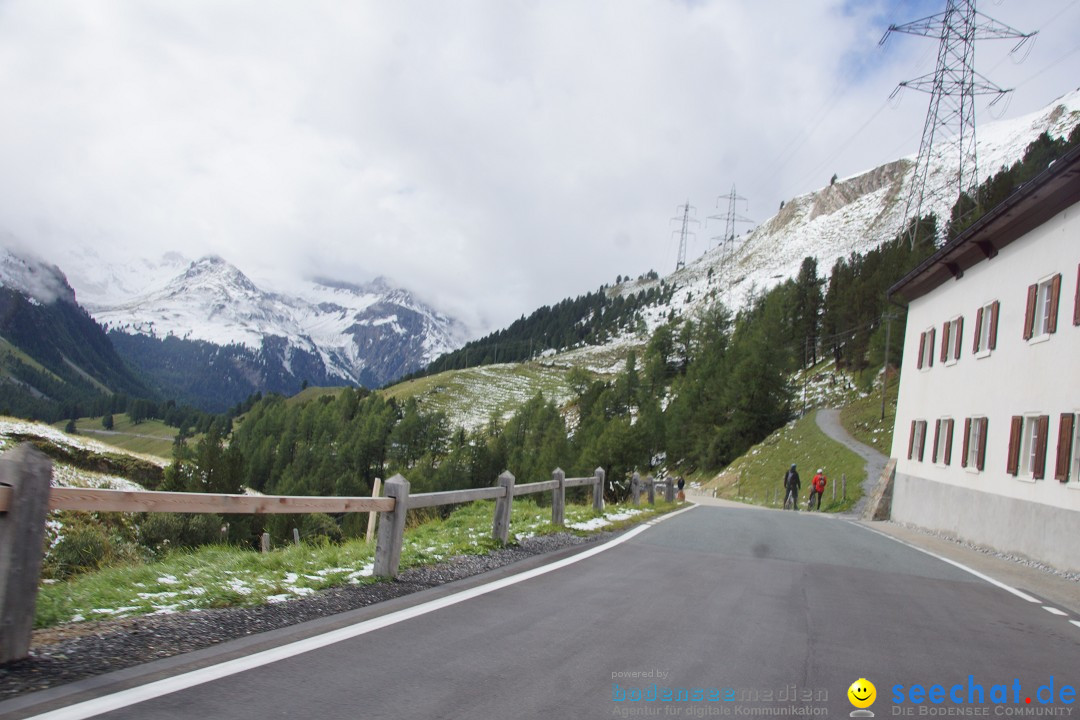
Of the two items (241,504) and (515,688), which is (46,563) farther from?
(515,688)

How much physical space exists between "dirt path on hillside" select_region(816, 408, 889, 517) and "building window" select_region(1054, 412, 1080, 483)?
62.3 feet

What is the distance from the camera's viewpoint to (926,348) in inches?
1077

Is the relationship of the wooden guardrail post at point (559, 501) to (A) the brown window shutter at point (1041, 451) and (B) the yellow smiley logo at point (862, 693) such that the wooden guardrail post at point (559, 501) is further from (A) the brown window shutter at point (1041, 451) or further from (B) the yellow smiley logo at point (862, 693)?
(A) the brown window shutter at point (1041, 451)

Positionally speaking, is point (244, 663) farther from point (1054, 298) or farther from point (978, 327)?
point (978, 327)

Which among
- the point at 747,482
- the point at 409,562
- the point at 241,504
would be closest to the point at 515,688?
the point at 241,504

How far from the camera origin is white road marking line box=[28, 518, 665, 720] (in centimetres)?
369

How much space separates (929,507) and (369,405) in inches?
6087

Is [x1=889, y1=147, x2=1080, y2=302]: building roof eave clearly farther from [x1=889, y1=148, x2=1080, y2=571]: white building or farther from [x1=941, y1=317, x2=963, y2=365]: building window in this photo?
[x1=941, y1=317, x2=963, y2=365]: building window

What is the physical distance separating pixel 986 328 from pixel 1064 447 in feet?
23.1

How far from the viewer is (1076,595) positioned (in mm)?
10828

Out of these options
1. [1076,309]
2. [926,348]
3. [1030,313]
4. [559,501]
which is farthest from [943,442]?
[559,501]

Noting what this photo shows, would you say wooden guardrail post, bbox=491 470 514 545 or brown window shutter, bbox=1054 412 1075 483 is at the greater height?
brown window shutter, bbox=1054 412 1075 483

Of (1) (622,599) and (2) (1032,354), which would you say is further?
(2) (1032,354)

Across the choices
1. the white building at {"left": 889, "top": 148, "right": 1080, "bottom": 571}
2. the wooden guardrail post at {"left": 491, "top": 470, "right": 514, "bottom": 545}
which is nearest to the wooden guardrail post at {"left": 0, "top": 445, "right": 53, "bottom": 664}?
the wooden guardrail post at {"left": 491, "top": 470, "right": 514, "bottom": 545}
